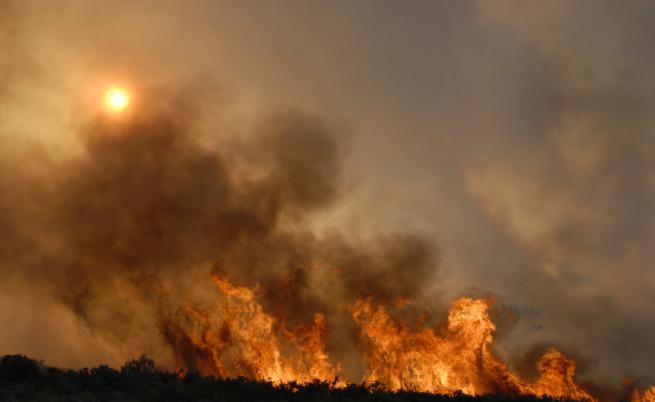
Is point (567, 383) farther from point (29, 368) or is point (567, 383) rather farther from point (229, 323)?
point (29, 368)

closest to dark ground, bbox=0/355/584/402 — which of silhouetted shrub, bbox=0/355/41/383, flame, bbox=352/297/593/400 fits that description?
silhouetted shrub, bbox=0/355/41/383

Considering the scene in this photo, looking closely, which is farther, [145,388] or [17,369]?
[17,369]

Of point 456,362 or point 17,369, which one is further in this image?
point 456,362

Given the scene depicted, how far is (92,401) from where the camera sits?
1492cm

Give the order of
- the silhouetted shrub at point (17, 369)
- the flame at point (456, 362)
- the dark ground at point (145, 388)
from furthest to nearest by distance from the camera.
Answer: the flame at point (456, 362), the silhouetted shrub at point (17, 369), the dark ground at point (145, 388)

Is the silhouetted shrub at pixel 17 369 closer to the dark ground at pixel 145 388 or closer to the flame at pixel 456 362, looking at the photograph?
the dark ground at pixel 145 388

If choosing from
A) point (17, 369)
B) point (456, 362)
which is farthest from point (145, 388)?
point (456, 362)

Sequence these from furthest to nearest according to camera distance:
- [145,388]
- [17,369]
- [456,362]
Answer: [456,362], [17,369], [145,388]

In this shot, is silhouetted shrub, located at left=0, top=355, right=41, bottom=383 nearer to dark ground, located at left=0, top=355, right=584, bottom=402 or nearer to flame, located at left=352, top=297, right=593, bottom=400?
dark ground, located at left=0, top=355, right=584, bottom=402

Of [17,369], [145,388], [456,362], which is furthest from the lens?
[456,362]

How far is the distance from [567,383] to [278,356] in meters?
27.2

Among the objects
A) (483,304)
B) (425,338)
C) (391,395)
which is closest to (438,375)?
(425,338)

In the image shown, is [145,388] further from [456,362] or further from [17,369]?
[456,362]

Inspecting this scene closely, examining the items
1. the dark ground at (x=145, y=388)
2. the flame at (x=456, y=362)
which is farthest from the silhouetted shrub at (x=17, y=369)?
the flame at (x=456, y=362)
